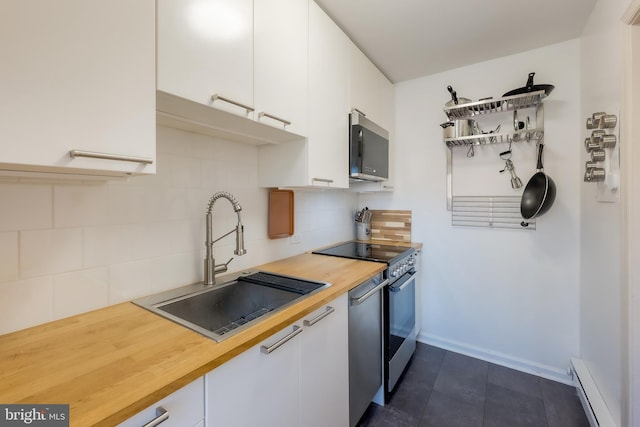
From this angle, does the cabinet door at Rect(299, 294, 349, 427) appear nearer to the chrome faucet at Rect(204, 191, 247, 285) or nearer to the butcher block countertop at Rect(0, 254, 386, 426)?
the butcher block countertop at Rect(0, 254, 386, 426)

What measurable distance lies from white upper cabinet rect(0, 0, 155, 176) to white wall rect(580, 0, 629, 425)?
1.86 metres

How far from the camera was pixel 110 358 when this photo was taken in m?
0.72

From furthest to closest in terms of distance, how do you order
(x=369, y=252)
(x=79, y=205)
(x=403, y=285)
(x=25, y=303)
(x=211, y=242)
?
(x=369, y=252), (x=403, y=285), (x=211, y=242), (x=79, y=205), (x=25, y=303)

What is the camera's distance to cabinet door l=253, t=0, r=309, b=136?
47.0 inches

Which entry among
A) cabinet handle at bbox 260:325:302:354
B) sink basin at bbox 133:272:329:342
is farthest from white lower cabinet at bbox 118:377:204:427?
sink basin at bbox 133:272:329:342

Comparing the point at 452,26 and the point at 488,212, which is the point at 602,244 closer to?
the point at 488,212

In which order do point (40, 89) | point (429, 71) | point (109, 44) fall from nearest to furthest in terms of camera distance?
point (40, 89), point (109, 44), point (429, 71)

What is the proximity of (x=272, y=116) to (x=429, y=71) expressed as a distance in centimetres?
180

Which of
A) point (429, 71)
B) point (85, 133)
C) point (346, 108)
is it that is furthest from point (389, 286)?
point (429, 71)

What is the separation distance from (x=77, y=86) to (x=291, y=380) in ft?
3.65

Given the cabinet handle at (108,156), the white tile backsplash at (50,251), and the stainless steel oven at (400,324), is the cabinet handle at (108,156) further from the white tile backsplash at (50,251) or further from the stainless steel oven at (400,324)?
the stainless steel oven at (400,324)

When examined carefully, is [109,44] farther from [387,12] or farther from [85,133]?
[387,12]

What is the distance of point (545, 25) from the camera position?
5.79 feet

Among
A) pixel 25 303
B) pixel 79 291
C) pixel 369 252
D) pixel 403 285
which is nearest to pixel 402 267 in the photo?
pixel 403 285
